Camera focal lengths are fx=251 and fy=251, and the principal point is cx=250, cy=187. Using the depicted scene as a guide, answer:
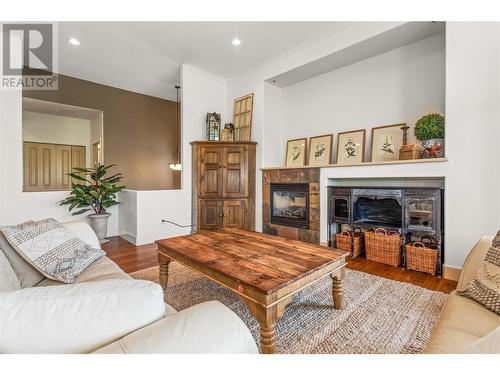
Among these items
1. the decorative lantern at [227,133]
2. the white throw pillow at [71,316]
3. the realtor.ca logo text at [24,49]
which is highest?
the realtor.ca logo text at [24,49]

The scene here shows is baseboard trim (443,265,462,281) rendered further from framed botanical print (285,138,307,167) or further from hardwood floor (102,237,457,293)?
framed botanical print (285,138,307,167)

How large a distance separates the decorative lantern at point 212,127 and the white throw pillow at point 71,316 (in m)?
3.92

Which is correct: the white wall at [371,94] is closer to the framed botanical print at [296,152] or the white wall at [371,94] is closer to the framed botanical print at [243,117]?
the framed botanical print at [296,152]

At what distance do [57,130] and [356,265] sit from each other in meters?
6.77

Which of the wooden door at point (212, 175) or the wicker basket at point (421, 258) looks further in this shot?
the wooden door at point (212, 175)

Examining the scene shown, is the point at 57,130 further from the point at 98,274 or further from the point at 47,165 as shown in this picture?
the point at 98,274

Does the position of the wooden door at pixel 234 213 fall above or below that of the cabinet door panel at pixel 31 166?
below

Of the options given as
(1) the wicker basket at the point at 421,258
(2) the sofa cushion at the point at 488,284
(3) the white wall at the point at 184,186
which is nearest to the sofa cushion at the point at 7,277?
(2) the sofa cushion at the point at 488,284

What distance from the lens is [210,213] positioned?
4336 mm

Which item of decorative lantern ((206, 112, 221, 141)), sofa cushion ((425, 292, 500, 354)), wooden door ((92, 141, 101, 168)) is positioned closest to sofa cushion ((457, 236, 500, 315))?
sofa cushion ((425, 292, 500, 354))

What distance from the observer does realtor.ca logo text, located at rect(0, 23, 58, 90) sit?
3209 millimetres

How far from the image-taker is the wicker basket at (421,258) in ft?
8.70

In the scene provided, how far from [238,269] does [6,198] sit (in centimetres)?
354

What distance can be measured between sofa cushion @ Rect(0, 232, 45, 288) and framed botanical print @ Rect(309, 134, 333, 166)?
3.47m
